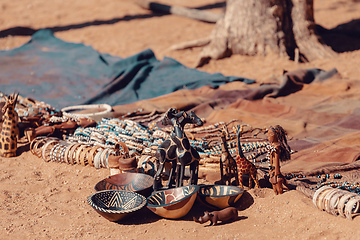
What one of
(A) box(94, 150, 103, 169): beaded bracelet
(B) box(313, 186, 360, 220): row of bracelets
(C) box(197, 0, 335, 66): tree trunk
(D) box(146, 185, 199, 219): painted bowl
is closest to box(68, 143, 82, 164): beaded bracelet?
(A) box(94, 150, 103, 169): beaded bracelet

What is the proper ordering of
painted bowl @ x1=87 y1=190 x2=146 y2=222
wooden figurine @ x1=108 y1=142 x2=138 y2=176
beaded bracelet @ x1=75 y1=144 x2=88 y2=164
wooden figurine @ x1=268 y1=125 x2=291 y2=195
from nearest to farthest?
painted bowl @ x1=87 y1=190 x2=146 y2=222 → wooden figurine @ x1=268 y1=125 x2=291 y2=195 → wooden figurine @ x1=108 y1=142 x2=138 y2=176 → beaded bracelet @ x1=75 y1=144 x2=88 y2=164

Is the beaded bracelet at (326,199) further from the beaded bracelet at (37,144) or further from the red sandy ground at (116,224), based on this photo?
the beaded bracelet at (37,144)

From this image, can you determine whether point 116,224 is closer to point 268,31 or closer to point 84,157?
point 84,157

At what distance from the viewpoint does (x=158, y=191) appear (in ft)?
15.0

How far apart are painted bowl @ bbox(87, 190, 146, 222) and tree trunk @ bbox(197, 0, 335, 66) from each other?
6.95 m

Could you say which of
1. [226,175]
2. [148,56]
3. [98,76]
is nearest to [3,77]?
[98,76]

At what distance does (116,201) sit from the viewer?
4.54 metres

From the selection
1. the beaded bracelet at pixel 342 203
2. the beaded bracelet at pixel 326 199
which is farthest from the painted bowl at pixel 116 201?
the beaded bracelet at pixel 342 203

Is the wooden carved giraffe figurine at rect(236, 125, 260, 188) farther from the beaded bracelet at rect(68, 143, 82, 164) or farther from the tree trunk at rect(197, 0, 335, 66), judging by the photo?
the tree trunk at rect(197, 0, 335, 66)

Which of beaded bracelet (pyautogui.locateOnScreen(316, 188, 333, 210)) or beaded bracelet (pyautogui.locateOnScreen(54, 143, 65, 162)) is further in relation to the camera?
beaded bracelet (pyautogui.locateOnScreen(54, 143, 65, 162))

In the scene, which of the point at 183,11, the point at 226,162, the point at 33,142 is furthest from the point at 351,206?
the point at 183,11

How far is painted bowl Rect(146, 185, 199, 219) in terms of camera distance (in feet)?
13.9

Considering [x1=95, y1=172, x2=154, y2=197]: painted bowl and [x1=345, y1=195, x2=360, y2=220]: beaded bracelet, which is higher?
[x1=345, y1=195, x2=360, y2=220]: beaded bracelet

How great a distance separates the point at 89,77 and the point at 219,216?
635 cm
